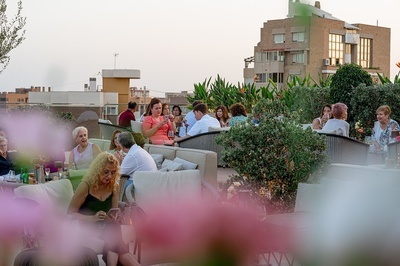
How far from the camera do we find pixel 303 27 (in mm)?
470

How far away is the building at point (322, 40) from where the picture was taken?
0.47 meters

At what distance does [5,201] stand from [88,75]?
18 centimetres

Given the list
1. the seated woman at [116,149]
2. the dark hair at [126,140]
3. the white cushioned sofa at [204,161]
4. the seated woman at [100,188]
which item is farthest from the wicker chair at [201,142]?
the seated woman at [100,188]

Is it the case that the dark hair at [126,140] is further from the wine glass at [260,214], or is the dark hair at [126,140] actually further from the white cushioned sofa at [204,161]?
the wine glass at [260,214]

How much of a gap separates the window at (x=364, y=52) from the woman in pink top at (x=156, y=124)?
879cm

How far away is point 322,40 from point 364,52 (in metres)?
0.20

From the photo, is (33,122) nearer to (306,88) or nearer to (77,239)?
(77,239)

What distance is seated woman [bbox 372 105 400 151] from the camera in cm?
849

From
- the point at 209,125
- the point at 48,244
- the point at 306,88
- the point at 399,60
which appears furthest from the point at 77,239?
the point at 306,88

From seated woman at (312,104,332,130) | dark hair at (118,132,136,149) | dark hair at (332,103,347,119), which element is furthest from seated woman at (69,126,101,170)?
seated woman at (312,104,332,130)

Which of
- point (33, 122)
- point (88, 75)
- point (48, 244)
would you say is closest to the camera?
point (48, 244)

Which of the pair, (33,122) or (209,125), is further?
(209,125)

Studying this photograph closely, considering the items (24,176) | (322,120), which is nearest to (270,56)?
(24,176)

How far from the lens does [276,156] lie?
22.0ft
